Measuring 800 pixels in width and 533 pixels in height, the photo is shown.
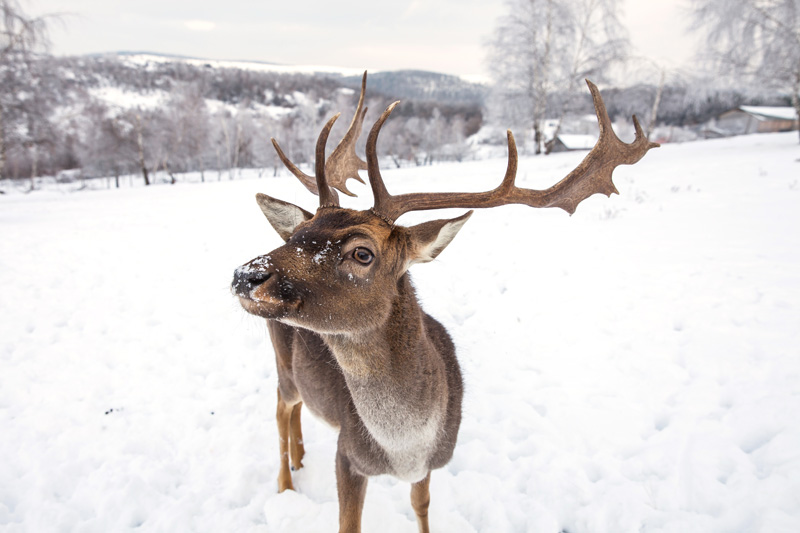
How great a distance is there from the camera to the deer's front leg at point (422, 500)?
276 centimetres

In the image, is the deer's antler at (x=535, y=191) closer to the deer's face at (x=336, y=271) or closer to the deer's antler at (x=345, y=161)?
the deer's face at (x=336, y=271)

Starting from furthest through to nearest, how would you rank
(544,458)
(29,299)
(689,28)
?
(689,28), (29,299), (544,458)

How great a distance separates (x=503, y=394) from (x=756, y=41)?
71.0 ft

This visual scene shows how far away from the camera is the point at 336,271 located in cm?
183

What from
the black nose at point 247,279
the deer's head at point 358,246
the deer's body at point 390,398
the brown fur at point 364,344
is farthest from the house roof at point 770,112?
the black nose at point 247,279

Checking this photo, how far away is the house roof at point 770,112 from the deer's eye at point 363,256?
2464 inches

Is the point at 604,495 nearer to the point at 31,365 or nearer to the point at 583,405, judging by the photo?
the point at 583,405

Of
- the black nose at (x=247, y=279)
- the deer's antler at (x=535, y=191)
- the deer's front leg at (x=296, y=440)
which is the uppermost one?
the deer's antler at (x=535, y=191)

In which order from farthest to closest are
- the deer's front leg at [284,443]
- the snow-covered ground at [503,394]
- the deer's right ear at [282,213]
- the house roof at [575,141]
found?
the house roof at [575,141], the deer's front leg at [284,443], the snow-covered ground at [503,394], the deer's right ear at [282,213]

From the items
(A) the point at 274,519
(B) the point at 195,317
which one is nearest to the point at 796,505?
(A) the point at 274,519

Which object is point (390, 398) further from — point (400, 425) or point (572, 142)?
point (572, 142)

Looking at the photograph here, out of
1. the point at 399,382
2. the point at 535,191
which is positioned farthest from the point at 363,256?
A: the point at 535,191

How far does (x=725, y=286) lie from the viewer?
5.18 meters

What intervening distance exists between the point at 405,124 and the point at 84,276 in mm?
59923
